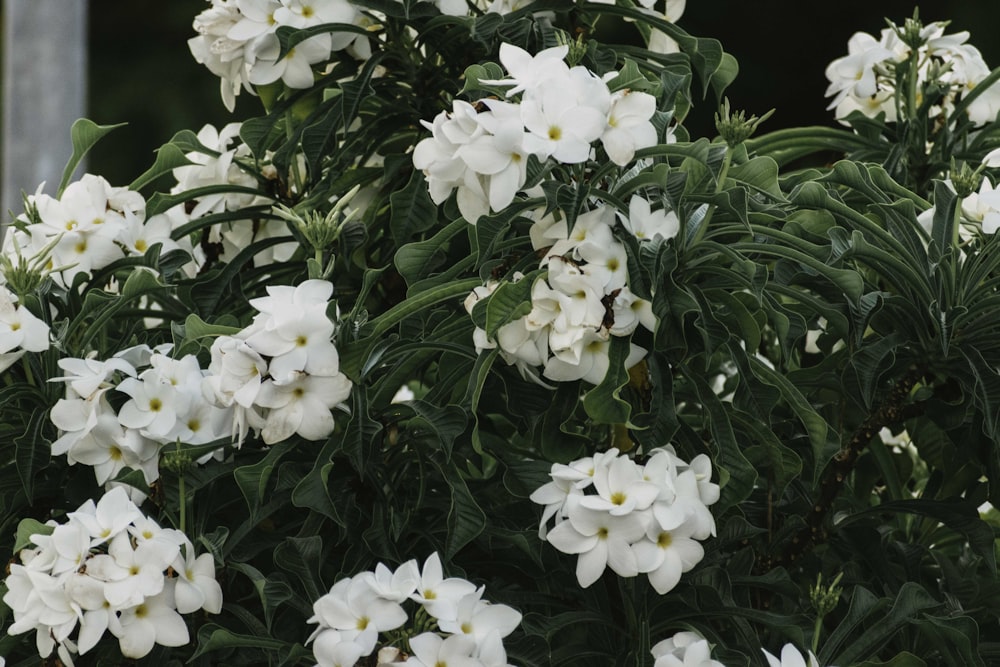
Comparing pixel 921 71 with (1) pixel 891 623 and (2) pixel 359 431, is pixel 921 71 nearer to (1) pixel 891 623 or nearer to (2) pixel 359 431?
(1) pixel 891 623

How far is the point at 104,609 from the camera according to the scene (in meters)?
1.10

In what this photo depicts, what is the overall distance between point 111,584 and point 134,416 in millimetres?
162

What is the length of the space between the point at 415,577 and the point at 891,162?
784 millimetres

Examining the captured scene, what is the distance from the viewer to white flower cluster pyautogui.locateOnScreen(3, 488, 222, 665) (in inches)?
42.9

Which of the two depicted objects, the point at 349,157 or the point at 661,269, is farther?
the point at 349,157

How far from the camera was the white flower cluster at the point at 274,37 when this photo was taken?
4.22 feet

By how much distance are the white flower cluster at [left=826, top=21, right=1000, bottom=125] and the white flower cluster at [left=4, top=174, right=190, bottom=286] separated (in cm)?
85

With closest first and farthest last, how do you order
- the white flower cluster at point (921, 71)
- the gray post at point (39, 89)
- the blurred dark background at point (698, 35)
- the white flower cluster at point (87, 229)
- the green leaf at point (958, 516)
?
the green leaf at point (958, 516) → the white flower cluster at point (87, 229) → the white flower cluster at point (921, 71) → the gray post at point (39, 89) → the blurred dark background at point (698, 35)

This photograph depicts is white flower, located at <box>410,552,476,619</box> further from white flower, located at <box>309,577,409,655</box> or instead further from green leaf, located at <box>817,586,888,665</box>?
green leaf, located at <box>817,586,888,665</box>

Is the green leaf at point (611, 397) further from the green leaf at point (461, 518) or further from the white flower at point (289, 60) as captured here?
the white flower at point (289, 60)

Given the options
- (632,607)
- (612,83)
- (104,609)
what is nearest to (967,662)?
(632,607)

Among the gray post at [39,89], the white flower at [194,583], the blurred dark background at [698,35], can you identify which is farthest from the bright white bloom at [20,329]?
A: the blurred dark background at [698,35]

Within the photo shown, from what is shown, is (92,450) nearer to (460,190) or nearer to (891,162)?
(460,190)

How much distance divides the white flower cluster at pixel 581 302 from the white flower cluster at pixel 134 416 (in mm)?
279
